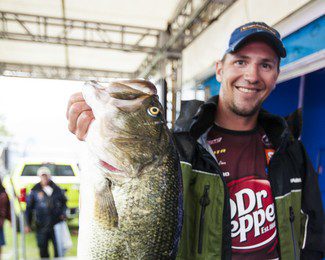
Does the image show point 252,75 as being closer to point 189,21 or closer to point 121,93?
point 121,93

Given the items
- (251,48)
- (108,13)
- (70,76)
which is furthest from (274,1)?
(70,76)

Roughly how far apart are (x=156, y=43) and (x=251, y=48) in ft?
28.6

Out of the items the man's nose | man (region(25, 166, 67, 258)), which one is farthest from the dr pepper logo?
man (region(25, 166, 67, 258))

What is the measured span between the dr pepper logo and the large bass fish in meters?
Result: 0.59

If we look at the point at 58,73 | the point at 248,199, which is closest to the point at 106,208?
the point at 248,199

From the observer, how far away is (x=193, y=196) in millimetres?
1651

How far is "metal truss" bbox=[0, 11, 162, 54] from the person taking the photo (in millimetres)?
9031

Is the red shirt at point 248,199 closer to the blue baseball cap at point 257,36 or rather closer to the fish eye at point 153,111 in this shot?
the blue baseball cap at point 257,36

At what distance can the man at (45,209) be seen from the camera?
5.50m

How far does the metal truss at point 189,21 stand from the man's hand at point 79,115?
18.1ft

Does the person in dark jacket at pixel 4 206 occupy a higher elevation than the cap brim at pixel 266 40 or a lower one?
lower

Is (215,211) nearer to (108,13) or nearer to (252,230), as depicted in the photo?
(252,230)

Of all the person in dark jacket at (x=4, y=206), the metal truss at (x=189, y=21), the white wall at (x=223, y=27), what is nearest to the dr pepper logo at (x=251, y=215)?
the white wall at (x=223, y=27)

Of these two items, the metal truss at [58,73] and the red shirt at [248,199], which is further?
the metal truss at [58,73]
